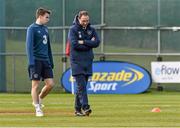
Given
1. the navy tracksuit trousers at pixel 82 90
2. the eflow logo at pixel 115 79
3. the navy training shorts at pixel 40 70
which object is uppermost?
the navy training shorts at pixel 40 70

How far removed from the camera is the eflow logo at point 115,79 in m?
25.6

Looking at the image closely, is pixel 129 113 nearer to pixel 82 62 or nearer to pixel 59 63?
pixel 82 62

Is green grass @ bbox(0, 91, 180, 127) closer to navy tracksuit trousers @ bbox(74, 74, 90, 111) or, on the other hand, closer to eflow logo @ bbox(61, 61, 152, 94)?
navy tracksuit trousers @ bbox(74, 74, 90, 111)

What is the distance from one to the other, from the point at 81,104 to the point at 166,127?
2.71 m

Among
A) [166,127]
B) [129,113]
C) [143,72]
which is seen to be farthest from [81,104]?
[143,72]

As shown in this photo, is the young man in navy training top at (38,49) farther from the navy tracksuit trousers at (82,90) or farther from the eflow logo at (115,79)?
the eflow logo at (115,79)

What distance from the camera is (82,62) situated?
48.2 feet

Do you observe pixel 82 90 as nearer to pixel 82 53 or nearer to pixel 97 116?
pixel 97 116

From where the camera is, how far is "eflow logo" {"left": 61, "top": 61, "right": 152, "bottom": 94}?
2559 cm

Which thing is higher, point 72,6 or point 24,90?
point 72,6

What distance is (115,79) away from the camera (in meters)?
25.8

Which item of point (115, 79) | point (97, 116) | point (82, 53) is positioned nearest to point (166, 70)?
point (115, 79)

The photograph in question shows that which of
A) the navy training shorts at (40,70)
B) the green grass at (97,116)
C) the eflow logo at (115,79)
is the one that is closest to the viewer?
the green grass at (97,116)

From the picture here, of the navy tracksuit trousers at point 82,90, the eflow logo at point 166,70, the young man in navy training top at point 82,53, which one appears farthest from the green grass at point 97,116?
the eflow logo at point 166,70
